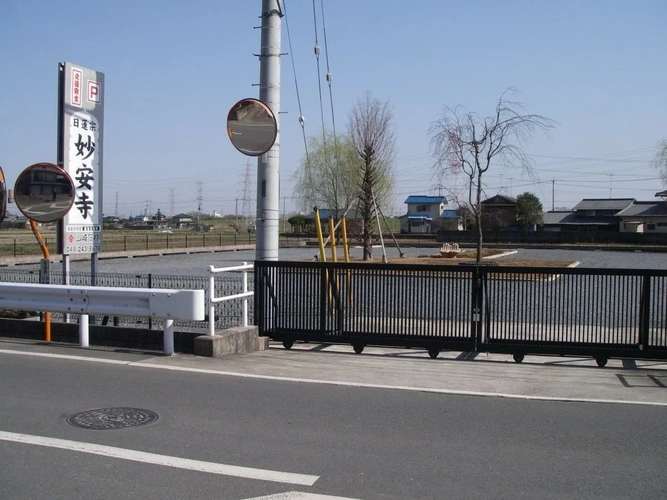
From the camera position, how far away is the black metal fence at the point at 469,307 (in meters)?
10.5

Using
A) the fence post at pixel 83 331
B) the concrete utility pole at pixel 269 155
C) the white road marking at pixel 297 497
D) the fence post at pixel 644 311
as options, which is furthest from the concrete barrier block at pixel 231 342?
the fence post at pixel 644 311

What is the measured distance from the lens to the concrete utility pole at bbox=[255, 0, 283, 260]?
12.2 meters

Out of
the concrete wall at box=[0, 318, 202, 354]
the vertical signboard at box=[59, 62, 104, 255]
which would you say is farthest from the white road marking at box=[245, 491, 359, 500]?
the vertical signboard at box=[59, 62, 104, 255]

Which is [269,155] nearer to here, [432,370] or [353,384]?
[432,370]

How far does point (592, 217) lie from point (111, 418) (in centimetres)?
8023

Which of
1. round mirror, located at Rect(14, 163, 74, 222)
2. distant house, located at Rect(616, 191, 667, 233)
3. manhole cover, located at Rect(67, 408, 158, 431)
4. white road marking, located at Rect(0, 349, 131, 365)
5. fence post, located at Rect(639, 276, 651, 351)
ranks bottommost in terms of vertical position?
manhole cover, located at Rect(67, 408, 158, 431)

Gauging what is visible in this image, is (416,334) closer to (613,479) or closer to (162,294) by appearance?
(162,294)

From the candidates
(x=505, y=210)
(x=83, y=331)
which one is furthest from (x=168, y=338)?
(x=505, y=210)

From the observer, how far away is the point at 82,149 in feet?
40.6

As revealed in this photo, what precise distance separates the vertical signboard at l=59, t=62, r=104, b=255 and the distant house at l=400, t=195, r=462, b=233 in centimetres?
8065

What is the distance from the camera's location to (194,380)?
844 cm

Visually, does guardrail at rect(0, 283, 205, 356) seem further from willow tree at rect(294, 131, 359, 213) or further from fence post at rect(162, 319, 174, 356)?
willow tree at rect(294, 131, 359, 213)

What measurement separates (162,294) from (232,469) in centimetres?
490

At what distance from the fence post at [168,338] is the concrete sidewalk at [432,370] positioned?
0.46 feet
